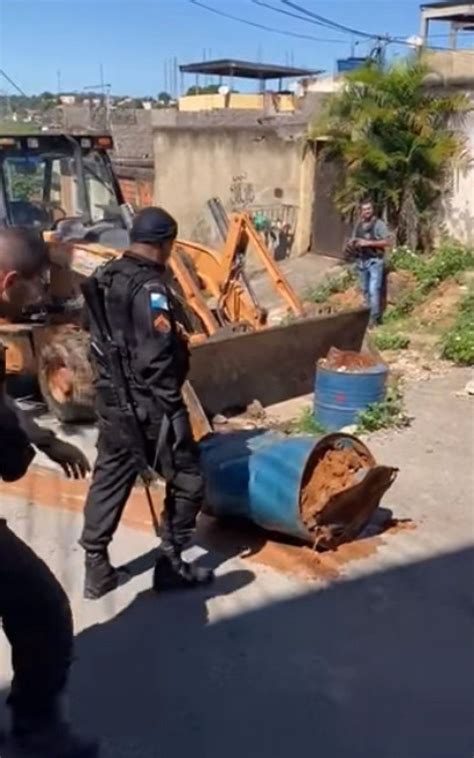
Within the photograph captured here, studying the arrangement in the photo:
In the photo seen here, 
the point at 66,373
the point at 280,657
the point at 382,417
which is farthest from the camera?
the point at 382,417

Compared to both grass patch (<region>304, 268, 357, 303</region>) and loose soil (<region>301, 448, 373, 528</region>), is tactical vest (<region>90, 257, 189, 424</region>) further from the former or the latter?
grass patch (<region>304, 268, 357, 303</region>)

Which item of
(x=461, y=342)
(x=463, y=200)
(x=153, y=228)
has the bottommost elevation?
(x=461, y=342)

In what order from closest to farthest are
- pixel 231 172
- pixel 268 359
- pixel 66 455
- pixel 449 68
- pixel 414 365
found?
pixel 66 455 < pixel 268 359 < pixel 414 365 < pixel 449 68 < pixel 231 172

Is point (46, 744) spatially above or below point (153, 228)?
below

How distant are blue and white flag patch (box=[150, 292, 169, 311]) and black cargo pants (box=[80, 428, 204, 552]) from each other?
2.08ft

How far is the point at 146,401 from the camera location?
414 cm

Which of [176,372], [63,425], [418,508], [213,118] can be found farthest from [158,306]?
[213,118]

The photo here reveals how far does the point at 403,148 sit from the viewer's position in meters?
12.6

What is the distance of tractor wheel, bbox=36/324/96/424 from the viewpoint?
709 cm

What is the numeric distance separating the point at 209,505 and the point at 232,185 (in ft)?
41.0

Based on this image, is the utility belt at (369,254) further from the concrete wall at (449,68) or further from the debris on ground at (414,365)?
the concrete wall at (449,68)

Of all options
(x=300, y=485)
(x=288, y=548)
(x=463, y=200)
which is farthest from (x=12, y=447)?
(x=463, y=200)

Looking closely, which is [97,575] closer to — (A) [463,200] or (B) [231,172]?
(A) [463,200]

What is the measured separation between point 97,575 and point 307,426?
3.23m
